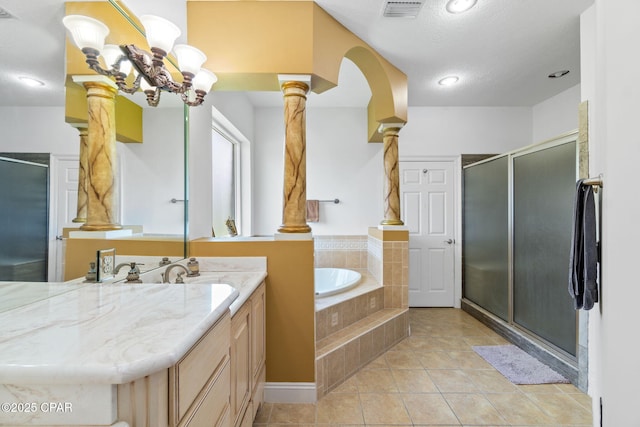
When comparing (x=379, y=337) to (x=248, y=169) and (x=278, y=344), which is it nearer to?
(x=278, y=344)

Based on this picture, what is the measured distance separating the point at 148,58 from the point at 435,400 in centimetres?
268

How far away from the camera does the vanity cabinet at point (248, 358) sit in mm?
1347

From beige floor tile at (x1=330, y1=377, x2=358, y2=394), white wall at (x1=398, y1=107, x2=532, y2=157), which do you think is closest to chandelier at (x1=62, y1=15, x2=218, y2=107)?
beige floor tile at (x1=330, y1=377, x2=358, y2=394)

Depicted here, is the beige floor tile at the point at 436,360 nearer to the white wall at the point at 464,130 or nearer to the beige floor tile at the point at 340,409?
the beige floor tile at the point at 340,409

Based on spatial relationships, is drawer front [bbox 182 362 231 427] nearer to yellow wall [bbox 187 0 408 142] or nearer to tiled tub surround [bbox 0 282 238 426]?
tiled tub surround [bbox 0 282 238 426]

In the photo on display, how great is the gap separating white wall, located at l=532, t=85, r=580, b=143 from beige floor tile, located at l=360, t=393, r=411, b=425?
9.49 ft

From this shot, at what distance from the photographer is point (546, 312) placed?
2465 mm

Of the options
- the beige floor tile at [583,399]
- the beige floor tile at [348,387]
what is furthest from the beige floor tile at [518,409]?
the beige floor tile at [348,387]

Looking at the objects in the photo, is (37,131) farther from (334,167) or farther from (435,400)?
(334,167)

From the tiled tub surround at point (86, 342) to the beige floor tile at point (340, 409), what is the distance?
4.35 feet

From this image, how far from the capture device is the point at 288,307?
77.6 inches

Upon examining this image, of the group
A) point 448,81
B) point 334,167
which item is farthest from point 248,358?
point 448,81

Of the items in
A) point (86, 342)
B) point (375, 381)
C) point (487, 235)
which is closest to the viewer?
point (86, 342)

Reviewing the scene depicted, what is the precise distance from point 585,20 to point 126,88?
9.69 feet
